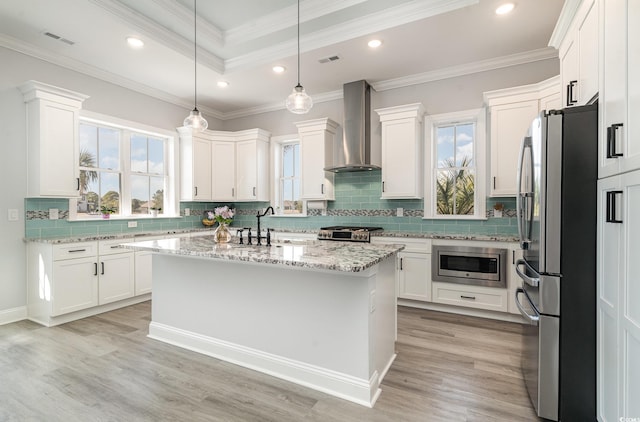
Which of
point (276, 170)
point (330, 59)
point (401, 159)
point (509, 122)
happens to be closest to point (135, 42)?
point (330, 59)

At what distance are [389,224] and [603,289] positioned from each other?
303 centimetres

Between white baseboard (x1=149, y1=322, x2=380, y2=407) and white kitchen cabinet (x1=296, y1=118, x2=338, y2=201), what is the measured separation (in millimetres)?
2730

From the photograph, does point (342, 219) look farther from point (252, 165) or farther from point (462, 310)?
point (462, 310)

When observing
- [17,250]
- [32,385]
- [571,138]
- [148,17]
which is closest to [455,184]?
[571,138]

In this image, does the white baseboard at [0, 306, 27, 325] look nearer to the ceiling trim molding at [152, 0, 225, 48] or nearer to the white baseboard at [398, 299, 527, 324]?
the ceiling trim molding at [152, 0, 225, 48]

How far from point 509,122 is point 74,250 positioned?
Result: 515 cm

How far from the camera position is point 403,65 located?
405 centimetres

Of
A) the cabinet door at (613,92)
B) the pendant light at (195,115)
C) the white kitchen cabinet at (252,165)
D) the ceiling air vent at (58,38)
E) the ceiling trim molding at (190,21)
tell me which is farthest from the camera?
the white kitchen cabinet at (252,165)

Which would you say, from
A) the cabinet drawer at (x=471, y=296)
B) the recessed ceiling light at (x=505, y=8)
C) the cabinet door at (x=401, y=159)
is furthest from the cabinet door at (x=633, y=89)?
the cabinet door at (x=401, y=159)

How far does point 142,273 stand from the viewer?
425cm

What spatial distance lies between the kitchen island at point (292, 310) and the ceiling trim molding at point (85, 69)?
2.87 m

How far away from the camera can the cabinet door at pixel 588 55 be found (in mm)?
1876

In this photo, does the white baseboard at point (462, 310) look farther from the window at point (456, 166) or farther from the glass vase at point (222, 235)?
the glass vase at point (222, 235)

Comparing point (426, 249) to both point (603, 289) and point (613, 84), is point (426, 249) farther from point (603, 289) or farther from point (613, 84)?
point (613, 84)
